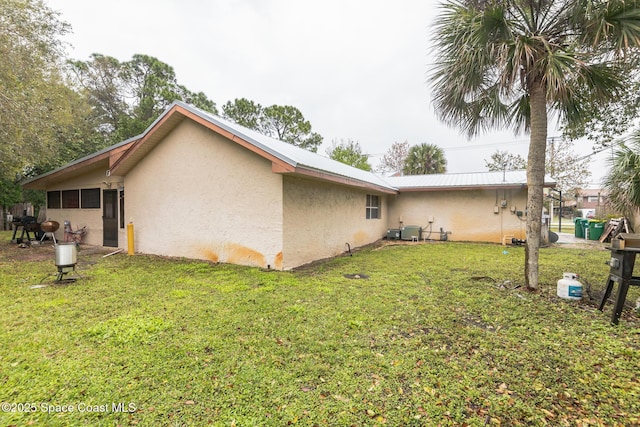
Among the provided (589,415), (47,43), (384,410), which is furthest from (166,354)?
(47,43)

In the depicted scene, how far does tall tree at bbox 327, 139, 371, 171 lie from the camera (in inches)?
1062

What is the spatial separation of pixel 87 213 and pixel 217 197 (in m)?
6.88

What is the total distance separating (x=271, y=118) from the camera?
25.1 meters

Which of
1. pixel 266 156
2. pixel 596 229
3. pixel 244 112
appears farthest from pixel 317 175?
pixel 244 112

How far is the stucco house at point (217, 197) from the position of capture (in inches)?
266

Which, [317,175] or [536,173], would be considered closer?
[536,173]

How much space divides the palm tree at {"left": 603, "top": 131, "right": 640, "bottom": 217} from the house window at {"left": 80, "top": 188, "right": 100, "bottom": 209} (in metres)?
15.9

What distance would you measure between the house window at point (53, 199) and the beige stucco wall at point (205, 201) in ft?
16.4

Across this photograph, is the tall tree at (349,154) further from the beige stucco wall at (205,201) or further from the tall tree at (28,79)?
the tall tree at (28,79)

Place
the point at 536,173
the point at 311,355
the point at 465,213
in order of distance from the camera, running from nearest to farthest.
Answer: the point at 311,355 < the point at 536,173 < the point at 465,213

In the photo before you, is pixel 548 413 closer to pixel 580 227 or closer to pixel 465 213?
pixel 465 213

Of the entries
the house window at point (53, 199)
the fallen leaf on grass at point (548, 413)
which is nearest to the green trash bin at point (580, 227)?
the fallen leaf on grass at point (548, 413)

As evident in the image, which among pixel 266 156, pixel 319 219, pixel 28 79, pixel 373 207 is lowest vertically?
pixel 319 219

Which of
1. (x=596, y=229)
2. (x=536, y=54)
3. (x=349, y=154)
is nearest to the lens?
(x=536, y=54)
